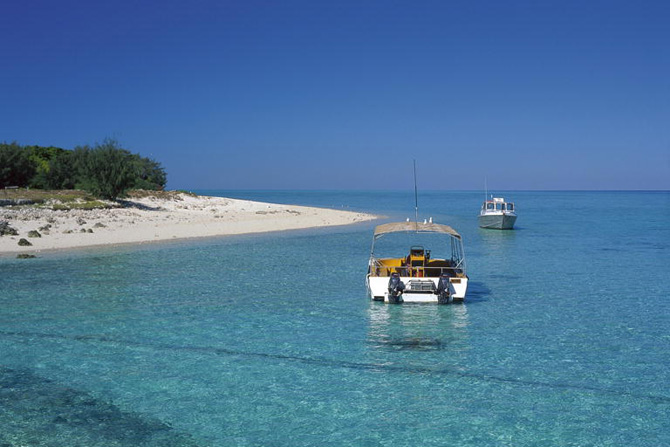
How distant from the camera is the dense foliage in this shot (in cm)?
5991

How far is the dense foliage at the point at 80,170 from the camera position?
59.9m

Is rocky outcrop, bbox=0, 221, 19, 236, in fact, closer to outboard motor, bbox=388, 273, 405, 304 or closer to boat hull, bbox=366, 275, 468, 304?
boat hull, bbox=366, 275, 468, 304

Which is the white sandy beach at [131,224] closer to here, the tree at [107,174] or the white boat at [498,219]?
the tree at [107,174]

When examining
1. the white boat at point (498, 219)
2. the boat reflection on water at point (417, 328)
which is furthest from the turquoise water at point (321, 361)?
the white boat at point (498, 219)

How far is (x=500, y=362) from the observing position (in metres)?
14.3

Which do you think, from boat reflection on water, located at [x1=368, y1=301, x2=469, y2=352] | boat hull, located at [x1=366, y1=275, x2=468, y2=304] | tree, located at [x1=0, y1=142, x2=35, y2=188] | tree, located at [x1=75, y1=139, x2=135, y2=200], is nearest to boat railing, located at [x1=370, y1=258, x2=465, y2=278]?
boat hull, located at [x1=366, y1=275, x2=468, y2=304]

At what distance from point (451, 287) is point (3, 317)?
15141 mm

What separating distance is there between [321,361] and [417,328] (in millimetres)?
4218

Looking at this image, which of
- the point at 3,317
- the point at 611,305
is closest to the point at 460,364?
the point at 611,305

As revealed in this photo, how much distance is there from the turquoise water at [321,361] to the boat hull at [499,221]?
27.1 meters

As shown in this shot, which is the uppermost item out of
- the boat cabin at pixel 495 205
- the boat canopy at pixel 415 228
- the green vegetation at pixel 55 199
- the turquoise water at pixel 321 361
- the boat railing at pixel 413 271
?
the green vegetation at pixel 55 199

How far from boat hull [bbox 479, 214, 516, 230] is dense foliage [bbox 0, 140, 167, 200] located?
37484mm

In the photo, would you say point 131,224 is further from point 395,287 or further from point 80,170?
point 395,287

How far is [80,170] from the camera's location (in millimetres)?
60969
